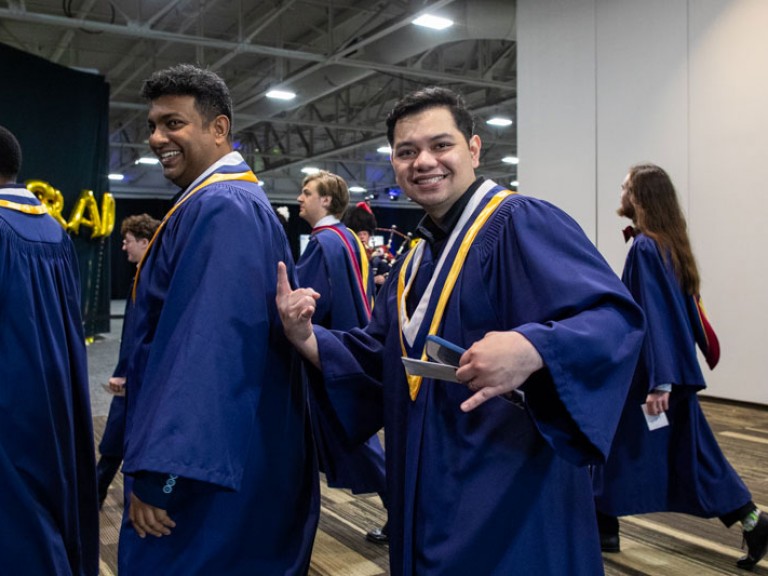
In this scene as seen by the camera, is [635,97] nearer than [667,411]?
No

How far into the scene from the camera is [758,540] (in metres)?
2.55

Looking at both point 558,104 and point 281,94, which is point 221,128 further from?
point 281,94

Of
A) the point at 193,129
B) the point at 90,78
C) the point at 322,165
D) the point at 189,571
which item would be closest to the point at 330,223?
the point at 193,129

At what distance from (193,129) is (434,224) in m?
0.55

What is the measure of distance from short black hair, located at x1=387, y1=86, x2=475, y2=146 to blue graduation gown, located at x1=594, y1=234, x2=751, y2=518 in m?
1.46

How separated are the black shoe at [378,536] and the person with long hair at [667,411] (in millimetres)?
839

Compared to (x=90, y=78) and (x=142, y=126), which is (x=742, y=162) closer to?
(x=90, y=78)

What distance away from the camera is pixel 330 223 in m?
3.34

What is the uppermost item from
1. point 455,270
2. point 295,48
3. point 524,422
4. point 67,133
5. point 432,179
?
point 295,48

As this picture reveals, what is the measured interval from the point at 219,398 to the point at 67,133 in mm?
9914

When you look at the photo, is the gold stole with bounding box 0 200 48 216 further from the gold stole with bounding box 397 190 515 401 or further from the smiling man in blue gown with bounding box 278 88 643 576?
the gold stole with bounding box 397 190 515 401

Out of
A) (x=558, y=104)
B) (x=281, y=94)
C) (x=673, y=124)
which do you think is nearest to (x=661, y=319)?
(x=673, y=124)

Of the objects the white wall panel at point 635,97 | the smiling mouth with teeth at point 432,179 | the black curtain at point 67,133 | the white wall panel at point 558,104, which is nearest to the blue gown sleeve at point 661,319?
the smiling mouth with teeth at point 432,179

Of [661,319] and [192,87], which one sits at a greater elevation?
[192,87]
